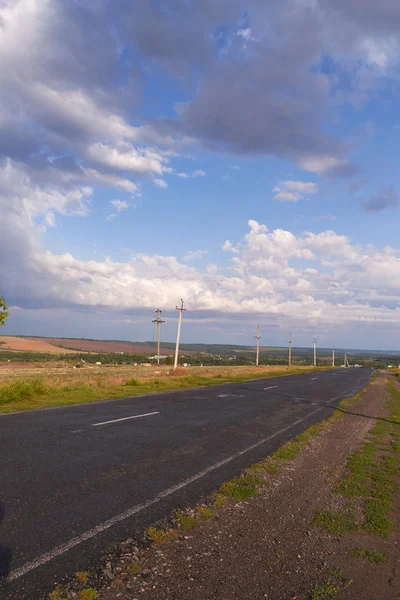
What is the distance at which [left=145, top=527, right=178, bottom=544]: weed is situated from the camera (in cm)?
482

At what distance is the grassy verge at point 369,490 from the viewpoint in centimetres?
569

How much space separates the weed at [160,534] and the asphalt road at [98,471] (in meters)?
0.19

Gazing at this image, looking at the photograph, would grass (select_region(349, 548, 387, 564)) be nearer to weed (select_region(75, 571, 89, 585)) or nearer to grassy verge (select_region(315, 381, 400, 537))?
grassy verge (select_region(315, 381, 400, 537))

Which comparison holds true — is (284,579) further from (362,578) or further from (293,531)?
(293,531)

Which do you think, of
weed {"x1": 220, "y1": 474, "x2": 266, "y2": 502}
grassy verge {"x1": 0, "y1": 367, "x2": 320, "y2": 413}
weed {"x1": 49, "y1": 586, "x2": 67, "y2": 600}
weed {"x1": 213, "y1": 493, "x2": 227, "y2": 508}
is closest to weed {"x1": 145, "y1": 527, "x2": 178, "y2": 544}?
weed {"x1": 213, "y1": 493, "x2": 227, "y2": 508}

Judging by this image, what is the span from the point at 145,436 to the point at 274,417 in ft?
19.5

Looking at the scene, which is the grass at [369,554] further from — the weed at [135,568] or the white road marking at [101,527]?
the white road marking at [101,527]

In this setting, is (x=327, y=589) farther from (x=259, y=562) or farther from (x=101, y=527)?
(x=101, y=527)

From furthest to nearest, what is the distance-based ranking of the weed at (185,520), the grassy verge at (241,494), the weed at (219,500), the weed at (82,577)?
the weed at (219,500) → the weed at (185,520) → the grassy verge at (241,494) → the weed at (82,577)

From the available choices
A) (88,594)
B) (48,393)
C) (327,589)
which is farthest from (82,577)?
(48,393)

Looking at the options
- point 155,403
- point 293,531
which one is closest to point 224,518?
point 293,531

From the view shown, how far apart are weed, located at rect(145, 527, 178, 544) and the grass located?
6.48 feet

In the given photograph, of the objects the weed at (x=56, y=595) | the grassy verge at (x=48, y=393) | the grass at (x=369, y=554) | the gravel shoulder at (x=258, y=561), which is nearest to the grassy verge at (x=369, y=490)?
the gravel shoulder at (x=258, y=561)

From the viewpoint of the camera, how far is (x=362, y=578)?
4363 millimetres
